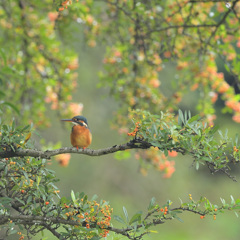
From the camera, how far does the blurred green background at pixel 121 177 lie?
13.7 meters

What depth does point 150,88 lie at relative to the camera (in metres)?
6.15

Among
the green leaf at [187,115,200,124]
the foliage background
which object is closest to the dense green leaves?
the green leaf at [187,115,200,124]

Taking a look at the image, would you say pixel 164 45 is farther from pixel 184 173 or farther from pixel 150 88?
pixel 184 173

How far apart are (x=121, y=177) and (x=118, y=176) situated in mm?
123

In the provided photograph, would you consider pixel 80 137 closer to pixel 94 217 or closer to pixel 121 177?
pixel 94 217

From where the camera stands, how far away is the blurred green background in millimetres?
13695

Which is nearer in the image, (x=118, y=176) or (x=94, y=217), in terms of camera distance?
(x=94, y=217)

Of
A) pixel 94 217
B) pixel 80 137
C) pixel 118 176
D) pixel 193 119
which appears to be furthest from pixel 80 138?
pixel 118 176

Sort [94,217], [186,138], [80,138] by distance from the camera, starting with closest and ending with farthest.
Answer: [186,138] < [94,217] < [80,138]

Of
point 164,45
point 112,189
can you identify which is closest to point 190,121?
point 164,45

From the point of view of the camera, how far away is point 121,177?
15.4 meters

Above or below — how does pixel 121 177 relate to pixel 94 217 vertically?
below

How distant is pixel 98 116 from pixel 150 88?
8.10m

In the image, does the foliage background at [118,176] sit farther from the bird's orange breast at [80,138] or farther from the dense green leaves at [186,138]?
the dense green leaves at [186,138]
